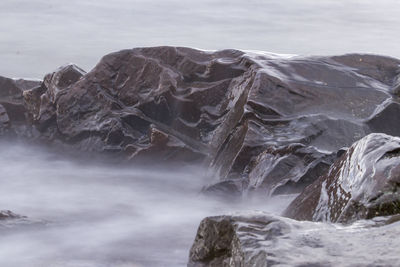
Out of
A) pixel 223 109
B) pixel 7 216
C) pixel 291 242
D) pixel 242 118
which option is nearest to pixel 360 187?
pixel 291 242

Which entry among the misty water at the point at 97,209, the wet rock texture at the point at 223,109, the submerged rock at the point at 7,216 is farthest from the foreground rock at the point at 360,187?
the submerged rock at the point at 7,216

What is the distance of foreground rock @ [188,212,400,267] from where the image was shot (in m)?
2.19

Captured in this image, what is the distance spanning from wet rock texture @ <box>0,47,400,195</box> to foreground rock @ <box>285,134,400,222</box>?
1.36m

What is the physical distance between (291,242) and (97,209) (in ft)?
10.2

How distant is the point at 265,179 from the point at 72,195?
63.9 inches

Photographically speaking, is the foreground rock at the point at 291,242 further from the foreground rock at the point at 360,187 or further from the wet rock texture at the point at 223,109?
the wet rock texture at the point at 223,109

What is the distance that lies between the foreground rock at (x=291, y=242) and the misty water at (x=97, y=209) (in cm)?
106

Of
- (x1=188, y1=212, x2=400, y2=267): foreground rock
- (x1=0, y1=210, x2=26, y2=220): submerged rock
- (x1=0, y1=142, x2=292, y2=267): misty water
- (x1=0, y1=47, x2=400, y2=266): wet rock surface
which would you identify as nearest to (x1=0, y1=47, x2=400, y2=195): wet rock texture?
(x1=0, y1=47, x2=400, y2=266): wet rock surface

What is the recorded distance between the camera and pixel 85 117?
7.27 metres

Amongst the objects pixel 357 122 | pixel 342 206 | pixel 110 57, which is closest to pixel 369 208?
pixel 342 206

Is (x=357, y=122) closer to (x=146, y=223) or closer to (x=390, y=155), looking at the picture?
(x=146, y=223)

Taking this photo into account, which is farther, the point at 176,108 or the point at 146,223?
the point at 176,108

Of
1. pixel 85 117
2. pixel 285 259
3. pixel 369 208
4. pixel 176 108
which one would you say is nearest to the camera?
pixel 285 259

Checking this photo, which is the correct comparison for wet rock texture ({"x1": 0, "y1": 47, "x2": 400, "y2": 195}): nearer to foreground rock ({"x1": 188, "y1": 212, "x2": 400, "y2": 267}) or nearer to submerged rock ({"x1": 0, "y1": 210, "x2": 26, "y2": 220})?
submerged rock ({"x1": 0, "y1": 210, "x2": 26, "y2": 220})
